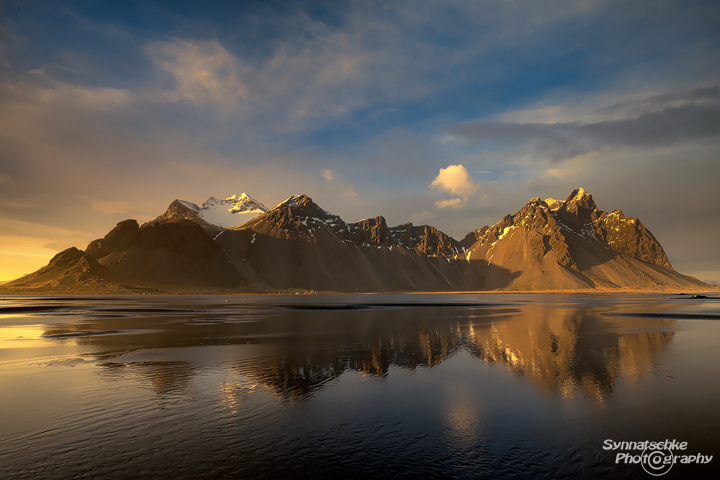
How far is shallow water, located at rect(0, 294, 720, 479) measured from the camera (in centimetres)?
931

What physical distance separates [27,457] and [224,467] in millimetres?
5234

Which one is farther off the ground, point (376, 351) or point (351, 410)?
point (351, 410)

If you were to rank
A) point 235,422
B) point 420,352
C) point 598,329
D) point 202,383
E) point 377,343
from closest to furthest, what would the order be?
point 235,422
point 202,383
point 420,352
point 377,343
point 598,329

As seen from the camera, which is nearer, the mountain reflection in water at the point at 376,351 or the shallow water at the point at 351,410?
the shallow water at the point at 351,410

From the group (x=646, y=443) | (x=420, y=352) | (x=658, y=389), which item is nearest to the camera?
(x=646, y=443)

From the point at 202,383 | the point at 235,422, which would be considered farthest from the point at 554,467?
the point at 202,383

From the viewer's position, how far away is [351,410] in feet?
44.6

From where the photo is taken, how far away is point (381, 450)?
10125 mm

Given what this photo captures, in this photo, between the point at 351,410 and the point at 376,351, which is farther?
the point at 376,351

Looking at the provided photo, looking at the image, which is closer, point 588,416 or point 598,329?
point 588,416

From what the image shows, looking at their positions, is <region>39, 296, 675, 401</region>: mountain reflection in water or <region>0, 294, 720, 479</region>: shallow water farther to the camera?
<region>39, 296, 675, 401</region>: mountain reflection in water

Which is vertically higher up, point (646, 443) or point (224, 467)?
point (224, 467)

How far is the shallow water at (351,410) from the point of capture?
30.6ft

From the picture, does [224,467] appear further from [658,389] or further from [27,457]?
[658,389]
